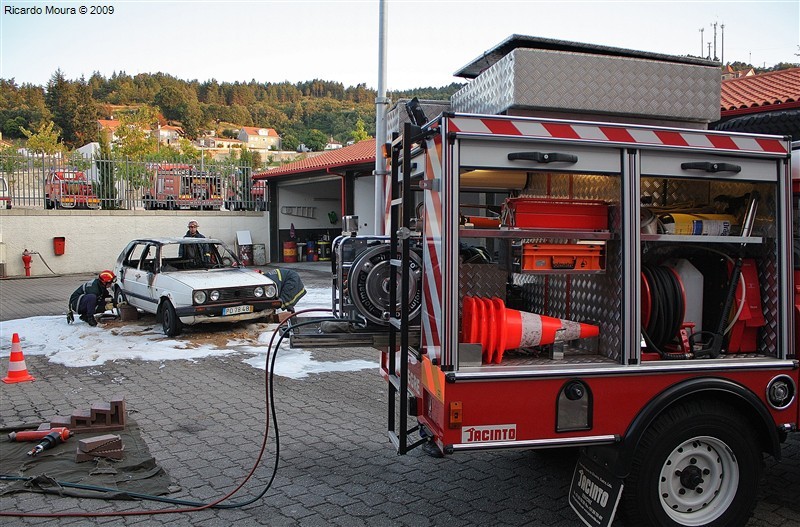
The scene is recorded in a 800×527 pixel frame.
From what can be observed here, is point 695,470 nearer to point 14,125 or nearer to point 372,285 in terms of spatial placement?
point 372,285

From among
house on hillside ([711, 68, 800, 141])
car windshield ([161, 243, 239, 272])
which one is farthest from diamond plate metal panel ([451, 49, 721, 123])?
car windshield ([161, 243, 239, 272])

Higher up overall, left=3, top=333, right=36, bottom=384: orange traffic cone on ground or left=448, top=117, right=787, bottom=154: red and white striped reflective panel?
left=448, top=117, right=787, bottom=154: red and white striped reflective panel

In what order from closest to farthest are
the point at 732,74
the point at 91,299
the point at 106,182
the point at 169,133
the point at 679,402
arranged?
1. the point at 679,402
2. the point at 91,299
3. the point at 106,182
4. the point at 732,74
5. the point at 169,133

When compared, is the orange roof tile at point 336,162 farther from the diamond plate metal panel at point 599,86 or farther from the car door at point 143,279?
the diamond plate metal panel at point 599,86

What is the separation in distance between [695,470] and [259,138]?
155 metres

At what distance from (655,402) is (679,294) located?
756mm

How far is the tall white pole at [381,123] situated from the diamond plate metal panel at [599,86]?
1722 mm

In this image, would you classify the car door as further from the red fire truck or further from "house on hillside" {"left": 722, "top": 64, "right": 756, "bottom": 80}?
"house on hillside" {"left": 722, "top": 64, "right": 756, "bottom": 80}

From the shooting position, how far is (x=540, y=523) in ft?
13.5

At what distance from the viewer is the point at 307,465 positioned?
5137 mm

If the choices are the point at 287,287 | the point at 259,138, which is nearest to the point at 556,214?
the point at 287,287

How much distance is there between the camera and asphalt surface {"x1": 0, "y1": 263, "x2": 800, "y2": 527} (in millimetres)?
4246

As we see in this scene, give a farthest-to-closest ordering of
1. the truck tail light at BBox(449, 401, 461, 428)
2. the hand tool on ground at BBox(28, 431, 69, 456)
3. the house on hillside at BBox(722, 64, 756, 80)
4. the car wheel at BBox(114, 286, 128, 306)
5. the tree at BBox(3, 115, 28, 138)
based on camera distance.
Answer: the tree at BBox(3, 115, 28, 138) < the house on hillside at BBox(722, 64, 756, 80) < the car wheel at BBox(114, 286, 128, 306) < the hand tool on ground at BBox(28, 431, 69, 456) < the truck tail light at BBox(449, 401, 461, 428)

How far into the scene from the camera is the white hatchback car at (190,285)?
10398mm
